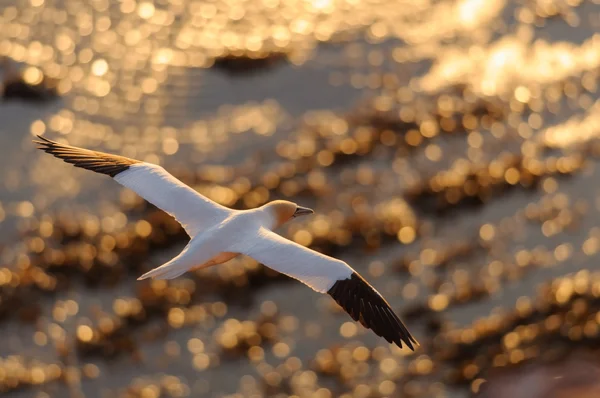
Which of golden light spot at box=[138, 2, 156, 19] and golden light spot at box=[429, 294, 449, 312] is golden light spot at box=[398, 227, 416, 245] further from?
golden light spot at box=[138, 2, 156, 19]

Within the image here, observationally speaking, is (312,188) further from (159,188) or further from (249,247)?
(249,247)

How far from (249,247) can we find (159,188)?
48.9 inches

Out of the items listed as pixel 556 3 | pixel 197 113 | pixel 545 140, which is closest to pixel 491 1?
pixel 556 3

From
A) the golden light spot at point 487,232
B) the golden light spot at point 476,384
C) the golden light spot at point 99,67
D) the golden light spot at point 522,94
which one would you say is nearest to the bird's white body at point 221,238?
the golden light spot at point 476,384

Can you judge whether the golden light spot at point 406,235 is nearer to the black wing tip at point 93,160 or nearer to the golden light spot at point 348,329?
the golden light spot at point 348,329

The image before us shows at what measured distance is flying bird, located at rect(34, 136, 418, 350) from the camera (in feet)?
26.8

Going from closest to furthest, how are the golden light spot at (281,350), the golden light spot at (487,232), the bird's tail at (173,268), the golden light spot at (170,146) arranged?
1. the bird's tail at (173,268)
2. the golden light spot at (281,350)
3. the golden light spot at (487,232)
4. the golden light spot at (170,146)

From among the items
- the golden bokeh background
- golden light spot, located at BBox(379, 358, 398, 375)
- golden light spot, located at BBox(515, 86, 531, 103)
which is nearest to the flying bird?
the golden bokeh background

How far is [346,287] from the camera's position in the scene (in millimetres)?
8203

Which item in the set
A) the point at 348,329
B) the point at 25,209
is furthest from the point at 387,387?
the point at 25,209

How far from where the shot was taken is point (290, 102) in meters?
19.1

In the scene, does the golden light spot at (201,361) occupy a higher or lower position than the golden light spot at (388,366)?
lower

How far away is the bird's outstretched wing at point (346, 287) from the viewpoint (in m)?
8.14

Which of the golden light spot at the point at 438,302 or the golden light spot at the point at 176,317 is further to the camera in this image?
the golden light spot at the point at 438,302
